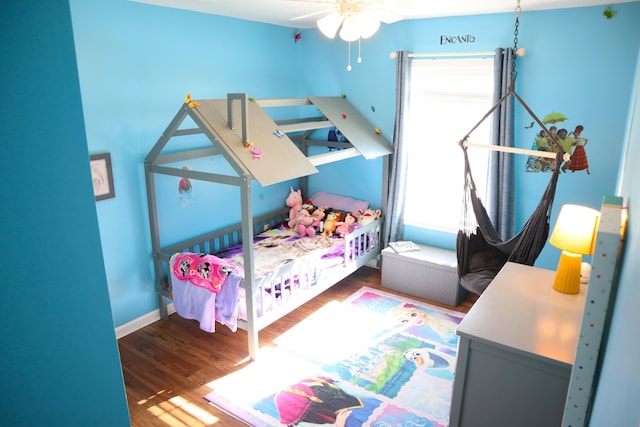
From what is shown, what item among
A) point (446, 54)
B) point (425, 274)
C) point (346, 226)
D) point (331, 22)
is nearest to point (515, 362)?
point (331, 22)

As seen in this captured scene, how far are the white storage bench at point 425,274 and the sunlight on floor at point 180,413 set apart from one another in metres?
2.24

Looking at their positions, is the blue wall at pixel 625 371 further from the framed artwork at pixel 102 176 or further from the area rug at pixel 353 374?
the framed artwork at pixel 102 176

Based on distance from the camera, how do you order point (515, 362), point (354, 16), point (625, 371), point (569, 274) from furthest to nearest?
point (354, 16), point (569, 274), point (515, 362), point (625, 371)

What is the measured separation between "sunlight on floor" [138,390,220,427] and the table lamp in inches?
84.4

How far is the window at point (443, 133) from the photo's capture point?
3830 millimetres

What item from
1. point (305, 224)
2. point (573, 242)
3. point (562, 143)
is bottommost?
point (305, 224)

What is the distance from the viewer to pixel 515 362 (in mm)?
1848

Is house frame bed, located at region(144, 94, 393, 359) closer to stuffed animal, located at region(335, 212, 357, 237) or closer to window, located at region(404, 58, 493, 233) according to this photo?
stuffed animal, located at region(335, 212, 357, 237)

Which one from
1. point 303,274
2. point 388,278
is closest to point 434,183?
point 388,278

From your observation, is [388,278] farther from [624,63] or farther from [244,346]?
[624,63]

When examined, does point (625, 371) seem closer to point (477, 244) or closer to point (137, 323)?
point (477, 244)

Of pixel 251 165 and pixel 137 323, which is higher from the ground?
pixel 251 165

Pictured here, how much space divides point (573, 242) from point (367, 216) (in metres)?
2.32

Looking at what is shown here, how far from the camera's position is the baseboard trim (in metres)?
3.46
